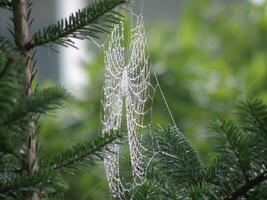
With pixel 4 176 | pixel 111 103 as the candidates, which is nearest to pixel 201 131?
pixel 111 103

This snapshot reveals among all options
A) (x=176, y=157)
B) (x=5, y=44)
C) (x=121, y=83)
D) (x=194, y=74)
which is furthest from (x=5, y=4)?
(x=194, y=74)

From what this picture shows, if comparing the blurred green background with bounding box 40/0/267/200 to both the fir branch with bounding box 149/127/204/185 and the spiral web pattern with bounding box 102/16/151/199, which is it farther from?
the fir branch with bounding box 149/127/204/185

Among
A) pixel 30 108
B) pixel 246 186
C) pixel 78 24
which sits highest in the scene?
pixel 78 24

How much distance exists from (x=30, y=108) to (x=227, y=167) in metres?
0.33

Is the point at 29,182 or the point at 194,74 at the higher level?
the point at 194,74

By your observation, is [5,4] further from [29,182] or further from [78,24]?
[29,182]

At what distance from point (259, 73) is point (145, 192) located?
2163 mm

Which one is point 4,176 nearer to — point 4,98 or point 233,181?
point 4,98

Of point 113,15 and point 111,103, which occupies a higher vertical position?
point 113,15

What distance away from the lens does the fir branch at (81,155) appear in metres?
0.93

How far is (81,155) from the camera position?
3.08ft

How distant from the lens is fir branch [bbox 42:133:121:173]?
0.93 m

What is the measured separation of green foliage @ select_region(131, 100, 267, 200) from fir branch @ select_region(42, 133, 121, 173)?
70mm

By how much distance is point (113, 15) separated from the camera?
970mm
